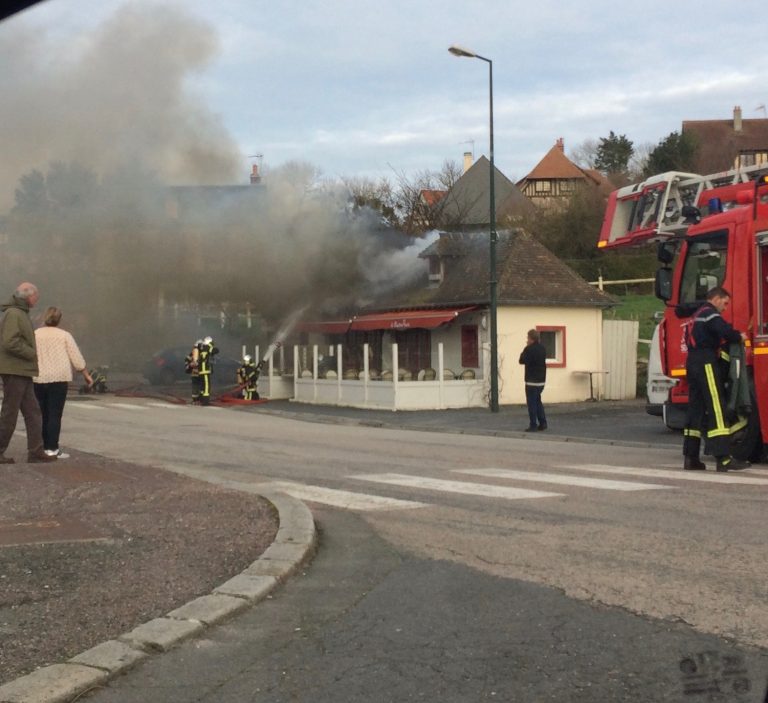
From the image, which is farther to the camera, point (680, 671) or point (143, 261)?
point (143, 261)

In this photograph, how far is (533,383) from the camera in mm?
18828

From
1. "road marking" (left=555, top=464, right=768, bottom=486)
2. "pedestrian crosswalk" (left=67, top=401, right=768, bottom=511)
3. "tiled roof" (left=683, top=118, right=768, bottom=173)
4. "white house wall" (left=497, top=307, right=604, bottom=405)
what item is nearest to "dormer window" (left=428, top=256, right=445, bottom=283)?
"white house wall" (left=497, top=307, right=604, bottom=405)

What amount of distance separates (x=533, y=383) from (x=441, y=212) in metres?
24.8

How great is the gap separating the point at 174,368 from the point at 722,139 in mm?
52947

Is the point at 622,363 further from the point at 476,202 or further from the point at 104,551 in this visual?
the point at 476,202

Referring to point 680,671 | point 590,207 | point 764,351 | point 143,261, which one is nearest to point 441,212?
point 590,207

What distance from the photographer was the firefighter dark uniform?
10430mm

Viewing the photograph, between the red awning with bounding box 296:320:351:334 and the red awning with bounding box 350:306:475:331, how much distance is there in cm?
28

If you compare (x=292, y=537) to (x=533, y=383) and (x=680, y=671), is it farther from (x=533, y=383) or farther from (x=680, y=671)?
(x=533, y=383)

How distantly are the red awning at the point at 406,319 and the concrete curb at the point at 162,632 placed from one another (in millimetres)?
20142

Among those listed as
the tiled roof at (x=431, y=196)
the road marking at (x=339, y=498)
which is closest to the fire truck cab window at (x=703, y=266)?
the road marking at (x=339, y=498)

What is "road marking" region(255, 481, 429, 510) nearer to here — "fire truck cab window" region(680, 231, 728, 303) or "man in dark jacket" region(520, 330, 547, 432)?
"fire truck cab window" region(680, 231, 728, 303)

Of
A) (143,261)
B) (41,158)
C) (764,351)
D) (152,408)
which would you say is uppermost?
(41,158)

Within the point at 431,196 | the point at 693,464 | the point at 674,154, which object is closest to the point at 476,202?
the point at 431,196
